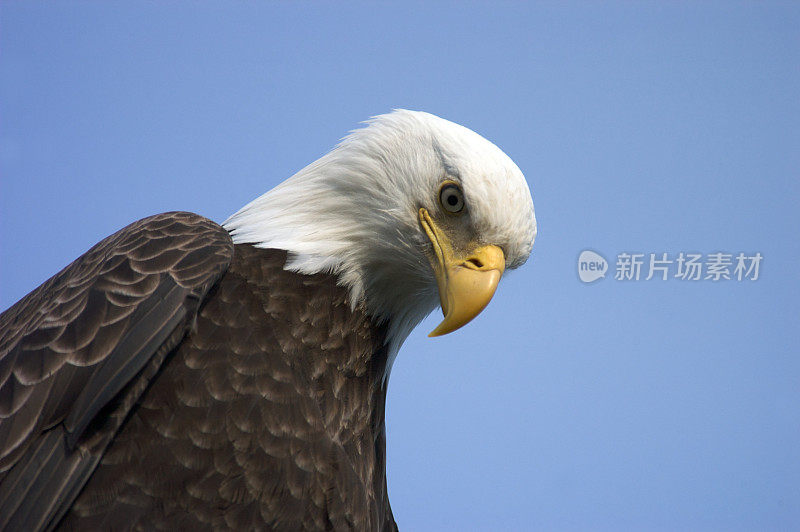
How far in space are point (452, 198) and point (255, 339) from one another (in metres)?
0.84

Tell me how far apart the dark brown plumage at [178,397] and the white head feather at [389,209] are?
0.62 ft

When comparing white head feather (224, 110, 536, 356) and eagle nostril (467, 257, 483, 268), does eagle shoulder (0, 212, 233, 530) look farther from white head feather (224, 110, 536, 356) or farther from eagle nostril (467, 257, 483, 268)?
eagle nostril (467, 257, 483, 268)

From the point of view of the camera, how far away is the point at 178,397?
7.61ft

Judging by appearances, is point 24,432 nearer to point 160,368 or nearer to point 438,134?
point 160,368

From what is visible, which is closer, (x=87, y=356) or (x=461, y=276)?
(x=87, y=356)

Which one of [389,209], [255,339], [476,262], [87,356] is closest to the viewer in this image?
[87,356]

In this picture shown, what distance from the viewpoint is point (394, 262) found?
2820mm

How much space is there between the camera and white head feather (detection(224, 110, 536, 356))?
8.42 ft

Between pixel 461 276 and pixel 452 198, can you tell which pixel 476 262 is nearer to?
pixel 461 276

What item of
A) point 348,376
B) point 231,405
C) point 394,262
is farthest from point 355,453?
point 394,262

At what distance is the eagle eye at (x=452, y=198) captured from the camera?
8.56 feet

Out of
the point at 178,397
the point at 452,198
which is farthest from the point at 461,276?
the point at 178,397

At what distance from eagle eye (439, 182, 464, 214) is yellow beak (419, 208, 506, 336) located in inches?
3.2

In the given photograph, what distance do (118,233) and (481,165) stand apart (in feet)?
4.41
